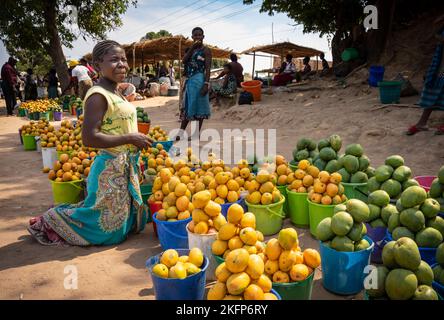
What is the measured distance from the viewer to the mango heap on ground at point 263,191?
3.56 m

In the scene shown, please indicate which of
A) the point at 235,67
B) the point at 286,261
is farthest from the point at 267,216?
the point at 235,67

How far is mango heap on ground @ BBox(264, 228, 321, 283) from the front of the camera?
2256 millimetres

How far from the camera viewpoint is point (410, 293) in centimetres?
198

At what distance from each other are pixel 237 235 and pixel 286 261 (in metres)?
0.40

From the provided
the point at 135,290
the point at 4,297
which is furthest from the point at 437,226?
the point at 4,297

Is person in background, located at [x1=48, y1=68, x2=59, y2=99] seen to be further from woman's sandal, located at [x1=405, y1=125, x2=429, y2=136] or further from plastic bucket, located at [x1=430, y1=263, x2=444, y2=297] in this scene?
plastic bucket, located at [x1=430, y1=263, x2=444, y2=297]

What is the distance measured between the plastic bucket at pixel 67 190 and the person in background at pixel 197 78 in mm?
3640

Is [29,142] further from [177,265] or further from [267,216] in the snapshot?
[177,265]

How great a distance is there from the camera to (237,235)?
98.4 inches

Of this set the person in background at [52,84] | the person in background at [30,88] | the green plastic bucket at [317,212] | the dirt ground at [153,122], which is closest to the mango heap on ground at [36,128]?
the dirt ground at [153,122]

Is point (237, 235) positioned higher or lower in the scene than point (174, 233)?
higher

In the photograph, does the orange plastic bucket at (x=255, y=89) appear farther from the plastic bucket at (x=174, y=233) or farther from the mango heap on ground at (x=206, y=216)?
the mango heap on ground at (x=206, y=216)
